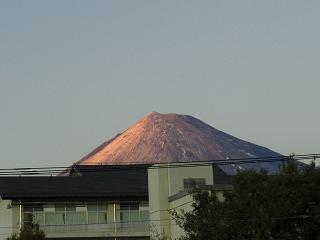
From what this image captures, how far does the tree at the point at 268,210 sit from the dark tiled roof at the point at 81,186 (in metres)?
34.3

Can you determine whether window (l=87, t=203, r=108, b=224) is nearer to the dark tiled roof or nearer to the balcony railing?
the balcony railing

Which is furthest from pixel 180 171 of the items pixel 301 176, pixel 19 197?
pixel 301 176

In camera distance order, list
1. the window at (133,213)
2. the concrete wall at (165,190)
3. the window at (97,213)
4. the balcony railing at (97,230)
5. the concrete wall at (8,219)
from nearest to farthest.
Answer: the concrete wall at (165,190), the concrete wall at (8,219), the balcony railing at (97,230), the window at (97,213), the window at (133,213)

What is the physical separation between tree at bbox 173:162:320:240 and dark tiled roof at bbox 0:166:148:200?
34.3 m

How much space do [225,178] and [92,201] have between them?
1313 centimetres

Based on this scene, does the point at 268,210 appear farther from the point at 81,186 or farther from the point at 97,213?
the point at 81,186

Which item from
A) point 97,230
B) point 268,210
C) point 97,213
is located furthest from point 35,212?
point 268,210

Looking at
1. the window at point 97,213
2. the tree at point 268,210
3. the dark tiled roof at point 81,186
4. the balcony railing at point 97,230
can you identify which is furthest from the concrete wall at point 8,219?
the tree at point 268,210

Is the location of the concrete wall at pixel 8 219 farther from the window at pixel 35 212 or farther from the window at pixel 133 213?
the window at pixel 133 213

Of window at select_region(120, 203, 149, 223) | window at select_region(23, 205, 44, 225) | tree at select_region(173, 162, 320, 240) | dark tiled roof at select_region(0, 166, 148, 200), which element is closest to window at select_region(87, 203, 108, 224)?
dark tiled roof at select_region(0, 166, 148, 200)

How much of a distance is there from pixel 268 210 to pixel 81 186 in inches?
1611

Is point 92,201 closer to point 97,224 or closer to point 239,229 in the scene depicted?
point 97,224

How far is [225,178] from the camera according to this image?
79375 millimetres

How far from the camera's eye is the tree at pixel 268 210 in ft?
123
